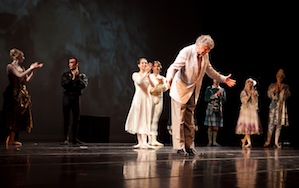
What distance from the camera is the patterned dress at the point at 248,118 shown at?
31.1ft

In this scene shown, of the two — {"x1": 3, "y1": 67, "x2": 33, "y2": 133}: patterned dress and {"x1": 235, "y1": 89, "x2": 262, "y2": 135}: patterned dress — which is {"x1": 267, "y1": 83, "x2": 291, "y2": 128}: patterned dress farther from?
{"x1": 3, "y1": 67, "x2": 33, "y2": 133}: patterned dress

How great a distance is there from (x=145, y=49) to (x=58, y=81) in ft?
8.11

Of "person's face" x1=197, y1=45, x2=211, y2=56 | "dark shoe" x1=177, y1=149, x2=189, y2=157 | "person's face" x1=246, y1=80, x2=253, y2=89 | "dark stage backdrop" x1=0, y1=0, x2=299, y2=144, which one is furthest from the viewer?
"person's face" x1=246, y1=80, x2=253, y2=89

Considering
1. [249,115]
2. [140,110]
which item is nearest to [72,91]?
[140,110]

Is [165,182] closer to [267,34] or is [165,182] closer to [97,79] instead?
[97,79]

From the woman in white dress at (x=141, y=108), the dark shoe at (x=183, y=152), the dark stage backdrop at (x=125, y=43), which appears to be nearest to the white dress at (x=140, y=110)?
the woman in white dress at (x=141, y=108)

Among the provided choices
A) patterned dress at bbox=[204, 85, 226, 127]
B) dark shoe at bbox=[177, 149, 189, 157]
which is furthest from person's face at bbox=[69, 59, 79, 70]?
patterned dress at bbox=[204, 85, 226, 127]

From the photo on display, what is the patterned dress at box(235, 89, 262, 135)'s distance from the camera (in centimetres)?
949

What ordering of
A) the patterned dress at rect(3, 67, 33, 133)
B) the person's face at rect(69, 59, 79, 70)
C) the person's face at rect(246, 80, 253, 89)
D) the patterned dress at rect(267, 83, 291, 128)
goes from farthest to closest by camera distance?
the patterned dress at rect(267, 83, 291, 128), the person's face at rect(246, 80, 253, 89), the person's face at rect(69, 59, 79, 70), the patterned dress at rect(3, 67, 33, 133)

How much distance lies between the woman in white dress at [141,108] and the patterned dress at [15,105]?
169 cm

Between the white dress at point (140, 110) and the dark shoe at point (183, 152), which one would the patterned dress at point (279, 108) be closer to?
the white dress at point (140, 110)

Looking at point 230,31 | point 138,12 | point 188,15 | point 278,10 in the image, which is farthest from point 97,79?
point 278,10

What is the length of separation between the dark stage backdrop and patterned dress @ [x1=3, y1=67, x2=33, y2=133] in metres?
1.65

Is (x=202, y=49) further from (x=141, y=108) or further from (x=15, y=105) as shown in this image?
(x=15, y=105)
